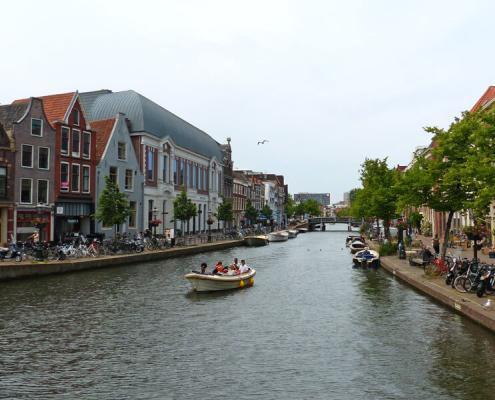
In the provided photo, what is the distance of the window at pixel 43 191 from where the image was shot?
46156 mm

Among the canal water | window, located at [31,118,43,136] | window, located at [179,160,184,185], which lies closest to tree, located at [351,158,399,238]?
the canal water

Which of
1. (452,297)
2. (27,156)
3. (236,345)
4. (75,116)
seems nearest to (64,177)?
(27,156)

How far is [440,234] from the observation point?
71.9m

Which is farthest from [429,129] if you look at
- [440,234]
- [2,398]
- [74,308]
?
[440,234]

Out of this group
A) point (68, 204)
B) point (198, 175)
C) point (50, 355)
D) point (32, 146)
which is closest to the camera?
point (50, 355)

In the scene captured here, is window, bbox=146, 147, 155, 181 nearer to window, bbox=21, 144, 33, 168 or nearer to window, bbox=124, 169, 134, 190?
window, bbox=124, 169, 134, 190

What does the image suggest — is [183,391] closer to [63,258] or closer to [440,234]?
[63,258]

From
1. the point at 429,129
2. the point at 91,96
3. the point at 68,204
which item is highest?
the point at 91,96

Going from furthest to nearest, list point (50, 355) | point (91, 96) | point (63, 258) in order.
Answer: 1. point (91, 96)
2. point (63, 258)
3. point (50, 355)

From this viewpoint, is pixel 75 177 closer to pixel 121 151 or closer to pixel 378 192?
pixel 121 151

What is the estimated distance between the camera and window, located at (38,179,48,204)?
1817 inches

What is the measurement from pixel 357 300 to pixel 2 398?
17702 mm

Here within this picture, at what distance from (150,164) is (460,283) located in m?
50.5

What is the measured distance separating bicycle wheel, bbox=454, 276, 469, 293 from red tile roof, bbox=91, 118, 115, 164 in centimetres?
4167
